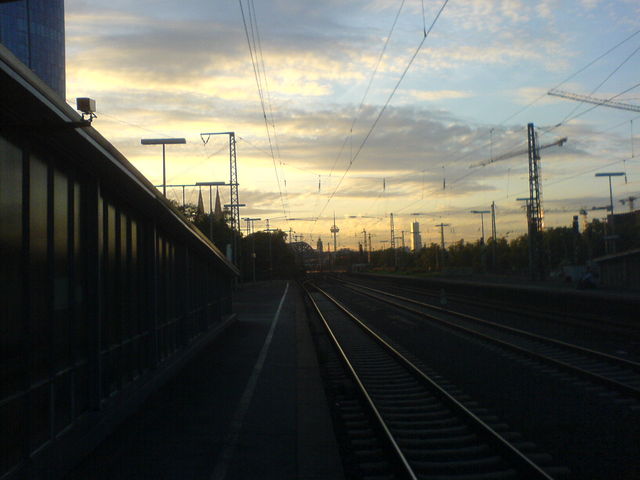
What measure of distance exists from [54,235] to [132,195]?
275 centimetres

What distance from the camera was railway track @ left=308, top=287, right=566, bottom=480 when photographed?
6516 mm

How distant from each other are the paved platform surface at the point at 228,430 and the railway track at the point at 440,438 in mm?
784

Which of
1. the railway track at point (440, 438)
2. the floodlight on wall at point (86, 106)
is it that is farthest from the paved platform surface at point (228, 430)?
the floodlight on wall at point (86, 106)

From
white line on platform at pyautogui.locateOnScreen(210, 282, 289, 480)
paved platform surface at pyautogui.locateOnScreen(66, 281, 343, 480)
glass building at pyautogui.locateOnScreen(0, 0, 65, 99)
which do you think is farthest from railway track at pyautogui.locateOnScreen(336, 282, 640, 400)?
glass building at pyautogui.locateOnScreen(0, 0, 65, 99)

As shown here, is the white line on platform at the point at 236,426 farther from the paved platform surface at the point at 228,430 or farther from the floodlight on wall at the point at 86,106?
the floodlight on wall at the point at 86,106

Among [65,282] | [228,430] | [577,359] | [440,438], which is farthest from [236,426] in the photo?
[577,359]

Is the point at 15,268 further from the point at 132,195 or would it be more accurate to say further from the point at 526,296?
the point at 526,296

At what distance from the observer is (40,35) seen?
14.8 metres

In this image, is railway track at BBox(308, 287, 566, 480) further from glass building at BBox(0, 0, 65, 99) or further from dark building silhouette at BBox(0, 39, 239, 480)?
glass building at BBox(0, 0, 65, 99)

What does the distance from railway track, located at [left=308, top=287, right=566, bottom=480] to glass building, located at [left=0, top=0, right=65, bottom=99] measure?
8.58 metres

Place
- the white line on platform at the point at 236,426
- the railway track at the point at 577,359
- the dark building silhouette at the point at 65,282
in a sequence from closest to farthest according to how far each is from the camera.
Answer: the dark building silhouette at the point at 65,282 → the white line on platform at the point at 236,426 → the railway track at the point at 577,359

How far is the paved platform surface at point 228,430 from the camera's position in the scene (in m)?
6.86

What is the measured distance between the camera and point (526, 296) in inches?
1239

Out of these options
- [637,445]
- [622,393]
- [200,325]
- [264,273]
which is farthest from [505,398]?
[264,273]
